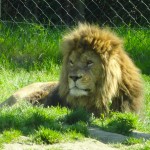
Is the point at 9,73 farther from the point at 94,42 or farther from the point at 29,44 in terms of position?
the point at 94,42

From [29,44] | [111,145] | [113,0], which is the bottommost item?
[111,145]

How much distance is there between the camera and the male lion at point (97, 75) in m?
7.04

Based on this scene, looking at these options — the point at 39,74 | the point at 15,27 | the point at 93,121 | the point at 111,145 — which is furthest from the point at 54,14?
the point at 111,145

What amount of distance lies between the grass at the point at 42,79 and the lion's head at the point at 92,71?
0.28 m

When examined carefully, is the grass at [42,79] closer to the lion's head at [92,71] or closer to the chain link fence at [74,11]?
the lion's head at [92,71]

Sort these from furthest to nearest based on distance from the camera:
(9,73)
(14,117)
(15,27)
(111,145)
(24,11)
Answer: (24,11), (15,27), (9,73), (14,117), (111,145)

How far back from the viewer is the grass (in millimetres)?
5953

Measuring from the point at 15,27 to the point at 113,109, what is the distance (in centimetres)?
438

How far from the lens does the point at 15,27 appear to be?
1115 cm

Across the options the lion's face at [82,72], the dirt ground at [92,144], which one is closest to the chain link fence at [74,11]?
the lion's face at [82,72]

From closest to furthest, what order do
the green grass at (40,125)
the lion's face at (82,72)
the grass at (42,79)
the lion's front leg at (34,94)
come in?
the green grass at (40,125) → the grass at (42,79) → the lion's face at (82,72) → the lion's front leg at (34,94)

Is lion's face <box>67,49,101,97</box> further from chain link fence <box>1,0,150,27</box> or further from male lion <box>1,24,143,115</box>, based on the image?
chain link fence <box>1,0,150,27</box>

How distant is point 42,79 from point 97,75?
246 centimetres

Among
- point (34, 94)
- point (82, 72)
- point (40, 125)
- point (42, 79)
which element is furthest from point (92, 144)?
point (42, 79)
